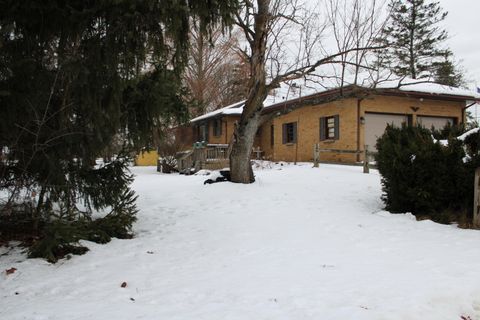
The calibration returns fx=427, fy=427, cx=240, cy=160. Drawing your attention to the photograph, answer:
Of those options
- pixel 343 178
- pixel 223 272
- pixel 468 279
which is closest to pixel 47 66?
pixel 223 272

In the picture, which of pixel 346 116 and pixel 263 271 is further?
pixel 346 116

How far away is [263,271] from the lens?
5.13 metres

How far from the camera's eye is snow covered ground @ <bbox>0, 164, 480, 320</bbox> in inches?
156

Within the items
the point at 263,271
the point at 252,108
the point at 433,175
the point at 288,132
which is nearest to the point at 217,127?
the point at 288,132

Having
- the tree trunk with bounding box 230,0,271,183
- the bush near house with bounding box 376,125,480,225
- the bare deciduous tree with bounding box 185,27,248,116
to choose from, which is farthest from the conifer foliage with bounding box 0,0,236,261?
the bare deciduous tree with bounding box 185,27,248,116

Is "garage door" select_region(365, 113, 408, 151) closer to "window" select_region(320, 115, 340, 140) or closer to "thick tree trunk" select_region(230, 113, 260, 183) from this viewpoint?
"window" select_region(320, 115, 340, 140)

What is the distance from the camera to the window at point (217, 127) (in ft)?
94.4

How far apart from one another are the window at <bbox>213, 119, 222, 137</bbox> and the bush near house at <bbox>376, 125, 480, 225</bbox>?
20561 millimetres

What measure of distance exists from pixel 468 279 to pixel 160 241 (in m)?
4.37

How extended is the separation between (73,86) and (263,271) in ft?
11.4

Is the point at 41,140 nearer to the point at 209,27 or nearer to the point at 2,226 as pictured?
the point at 2,226

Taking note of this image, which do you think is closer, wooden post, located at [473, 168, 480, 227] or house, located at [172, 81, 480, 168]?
wooden post, located at [473, 168, 480, 227]

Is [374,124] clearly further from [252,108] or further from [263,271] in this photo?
[263,271]

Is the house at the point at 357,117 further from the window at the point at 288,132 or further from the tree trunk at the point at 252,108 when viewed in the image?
the tree trunk at the point at 252,108
